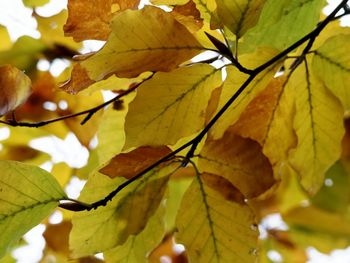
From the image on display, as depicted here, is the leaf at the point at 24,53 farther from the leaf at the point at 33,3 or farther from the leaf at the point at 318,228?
the leaf at the point at 318,228

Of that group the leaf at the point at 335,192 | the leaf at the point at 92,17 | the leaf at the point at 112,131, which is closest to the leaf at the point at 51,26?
the leaf at the point at 112,131

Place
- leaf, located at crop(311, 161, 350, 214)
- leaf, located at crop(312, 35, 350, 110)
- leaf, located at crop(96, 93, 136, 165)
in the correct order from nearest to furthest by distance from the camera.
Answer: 1. leaf, located at crop(312, 35, 350, 110)
2. leaf, located at crop(96, 93, 136, 165)
3. leaf, located at crop(311, 161, 350, 214)

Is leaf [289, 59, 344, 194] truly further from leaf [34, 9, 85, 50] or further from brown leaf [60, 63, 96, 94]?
leaf [34, 9, 85, 50]

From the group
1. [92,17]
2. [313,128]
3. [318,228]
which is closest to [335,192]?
[318,228]

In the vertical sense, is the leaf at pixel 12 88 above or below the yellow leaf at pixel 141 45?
below

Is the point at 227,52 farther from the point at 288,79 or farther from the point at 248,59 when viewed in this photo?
the point at 288,79

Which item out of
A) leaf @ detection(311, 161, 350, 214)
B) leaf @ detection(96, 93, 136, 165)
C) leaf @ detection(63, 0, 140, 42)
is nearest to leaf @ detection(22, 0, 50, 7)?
leaf @ detection(96, 93, 136, 165)
